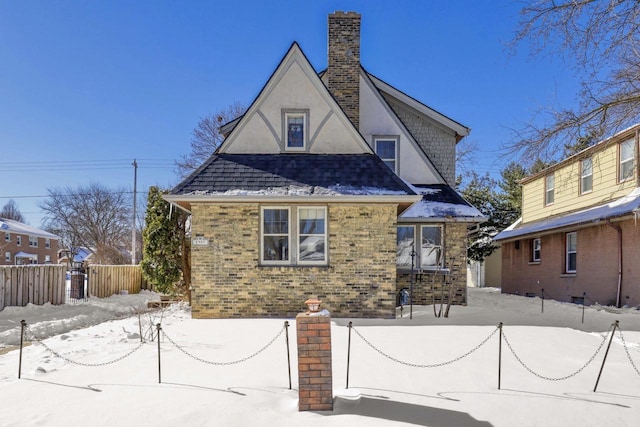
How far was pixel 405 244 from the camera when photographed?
1367cm

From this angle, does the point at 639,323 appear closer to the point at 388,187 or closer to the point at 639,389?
the point at 639,389

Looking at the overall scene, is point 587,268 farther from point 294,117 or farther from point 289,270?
point 294,117

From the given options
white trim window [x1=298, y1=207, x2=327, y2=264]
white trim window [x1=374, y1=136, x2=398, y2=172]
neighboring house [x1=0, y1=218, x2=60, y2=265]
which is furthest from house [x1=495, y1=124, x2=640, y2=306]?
neighboring house [x1=0, y1=218, x2=60, y2=265]

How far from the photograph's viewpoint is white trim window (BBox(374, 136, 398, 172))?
47.4 feet

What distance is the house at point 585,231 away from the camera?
41.7 ft

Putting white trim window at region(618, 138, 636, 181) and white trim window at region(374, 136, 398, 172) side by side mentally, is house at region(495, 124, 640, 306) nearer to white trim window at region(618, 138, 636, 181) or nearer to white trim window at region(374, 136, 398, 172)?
white trim window at region(618, 138, 636, 181)

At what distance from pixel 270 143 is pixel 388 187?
360 cm

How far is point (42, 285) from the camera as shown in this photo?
15.4 metres

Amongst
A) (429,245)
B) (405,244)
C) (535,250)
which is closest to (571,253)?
(535,250)

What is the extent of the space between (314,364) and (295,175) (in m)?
7.02

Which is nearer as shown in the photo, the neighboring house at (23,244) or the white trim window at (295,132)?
the white trim window at (295,132)

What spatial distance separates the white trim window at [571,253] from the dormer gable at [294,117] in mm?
9796

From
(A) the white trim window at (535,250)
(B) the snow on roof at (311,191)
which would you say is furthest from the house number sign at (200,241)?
(A) the white trim window at (535,250)

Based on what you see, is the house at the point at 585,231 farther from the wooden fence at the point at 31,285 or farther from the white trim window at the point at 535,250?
the wooden fence at the point at 31,285
